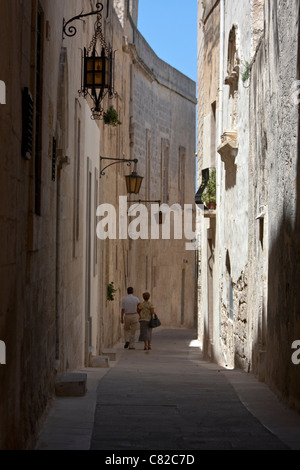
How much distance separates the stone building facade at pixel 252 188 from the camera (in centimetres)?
721

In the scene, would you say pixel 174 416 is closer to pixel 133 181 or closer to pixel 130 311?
pixel 130 311

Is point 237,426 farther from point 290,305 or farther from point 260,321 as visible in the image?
point 260,321

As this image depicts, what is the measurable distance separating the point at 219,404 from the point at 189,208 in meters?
23.2

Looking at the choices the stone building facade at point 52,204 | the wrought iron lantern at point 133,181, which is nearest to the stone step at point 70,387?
the stone building facade at point 52,204

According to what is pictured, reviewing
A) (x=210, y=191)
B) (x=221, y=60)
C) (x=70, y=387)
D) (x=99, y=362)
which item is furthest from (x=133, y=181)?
(x=70, y=387)

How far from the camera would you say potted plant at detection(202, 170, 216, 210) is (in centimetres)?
1639

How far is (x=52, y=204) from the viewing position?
743cm

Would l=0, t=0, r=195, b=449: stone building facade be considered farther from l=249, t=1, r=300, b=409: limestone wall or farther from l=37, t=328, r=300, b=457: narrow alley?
l=249, t=1, r=300, b=409: limestone wall

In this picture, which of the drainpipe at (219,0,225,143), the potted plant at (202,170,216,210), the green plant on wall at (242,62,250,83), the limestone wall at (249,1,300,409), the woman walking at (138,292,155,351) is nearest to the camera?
the limestone wall at (249,1,300,409)

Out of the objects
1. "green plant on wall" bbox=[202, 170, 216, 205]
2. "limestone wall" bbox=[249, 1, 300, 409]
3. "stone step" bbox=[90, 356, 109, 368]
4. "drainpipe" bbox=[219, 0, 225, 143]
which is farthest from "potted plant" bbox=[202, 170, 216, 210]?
"limestone wall" bbox=[249, 1, 300, 409]

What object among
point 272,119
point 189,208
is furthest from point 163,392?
point 189,208

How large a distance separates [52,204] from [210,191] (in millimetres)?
9390

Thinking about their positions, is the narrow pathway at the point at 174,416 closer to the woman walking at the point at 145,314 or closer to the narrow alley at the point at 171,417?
the narrow alley at the point at 171,417

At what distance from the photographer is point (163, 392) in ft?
26.8
